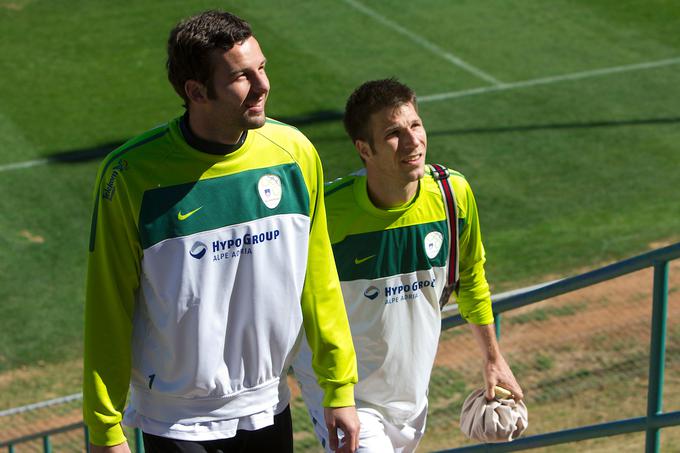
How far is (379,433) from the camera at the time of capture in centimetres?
461

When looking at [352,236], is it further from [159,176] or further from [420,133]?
[159,176]

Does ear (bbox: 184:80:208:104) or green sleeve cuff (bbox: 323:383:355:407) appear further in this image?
green sleeve cuff (bbox: 323:383:355:407)

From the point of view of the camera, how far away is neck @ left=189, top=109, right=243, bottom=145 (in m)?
3.28

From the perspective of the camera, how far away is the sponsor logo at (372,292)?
454 centimetres

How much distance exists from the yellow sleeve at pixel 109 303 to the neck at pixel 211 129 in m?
0.25

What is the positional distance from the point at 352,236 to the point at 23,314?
7855 mm

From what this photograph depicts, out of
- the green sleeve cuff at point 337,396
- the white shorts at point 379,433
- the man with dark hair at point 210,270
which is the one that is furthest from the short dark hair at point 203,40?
the white shorts at point 379,433

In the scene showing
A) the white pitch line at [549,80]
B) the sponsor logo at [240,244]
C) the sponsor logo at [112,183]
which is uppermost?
the sponsor logo at [112,183]

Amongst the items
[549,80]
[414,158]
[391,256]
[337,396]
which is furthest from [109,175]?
[549,80]

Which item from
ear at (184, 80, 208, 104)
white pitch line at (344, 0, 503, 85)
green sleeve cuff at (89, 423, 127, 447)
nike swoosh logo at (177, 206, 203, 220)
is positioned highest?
ear at (184, 80, 208, 104)

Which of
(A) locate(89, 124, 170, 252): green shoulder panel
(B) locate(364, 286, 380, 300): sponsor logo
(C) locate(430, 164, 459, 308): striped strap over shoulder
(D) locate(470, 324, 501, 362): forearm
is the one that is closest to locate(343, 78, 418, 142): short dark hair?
Answer: (C) locate(430, 164, 459, 308): striped strap over shoulder

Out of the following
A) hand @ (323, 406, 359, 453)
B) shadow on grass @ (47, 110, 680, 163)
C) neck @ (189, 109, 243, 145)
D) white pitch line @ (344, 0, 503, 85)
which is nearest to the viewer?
neck @ (189, 109, 243, 145)

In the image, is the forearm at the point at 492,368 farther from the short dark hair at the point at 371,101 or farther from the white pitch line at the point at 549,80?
the white pitch line at the point at 549,80

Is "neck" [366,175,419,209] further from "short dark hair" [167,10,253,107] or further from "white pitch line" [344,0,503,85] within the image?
"white pitch line" [344,0,503,85]
